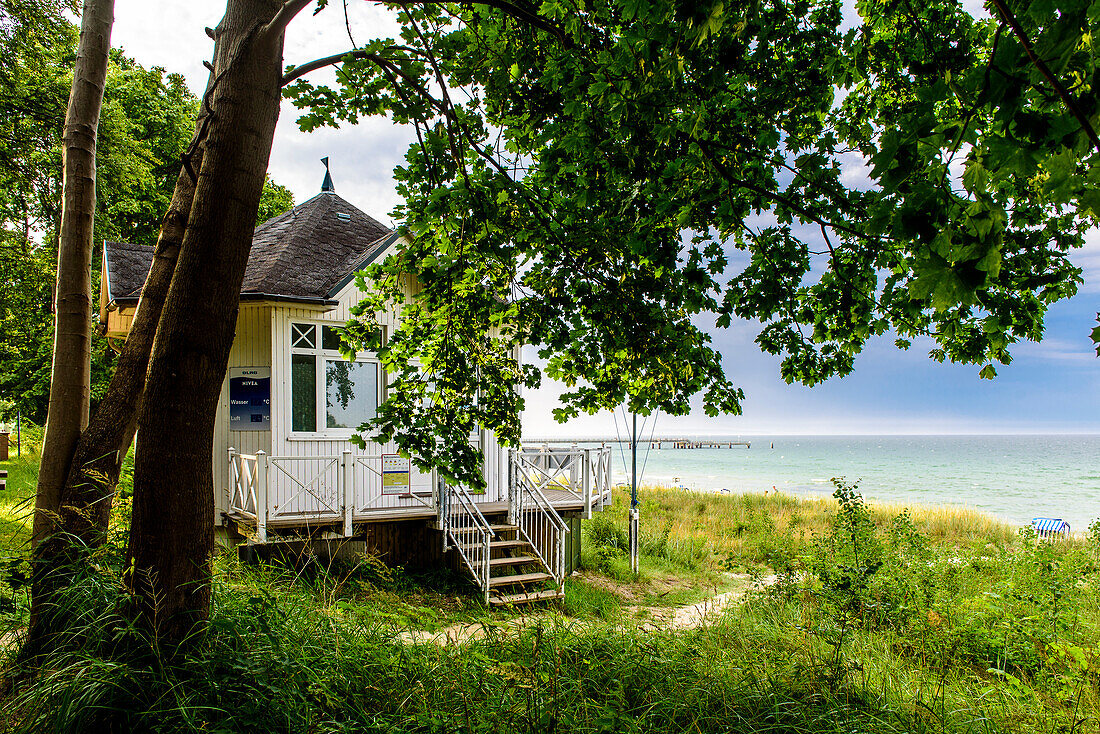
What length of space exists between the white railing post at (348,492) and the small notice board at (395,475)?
2.35 ft

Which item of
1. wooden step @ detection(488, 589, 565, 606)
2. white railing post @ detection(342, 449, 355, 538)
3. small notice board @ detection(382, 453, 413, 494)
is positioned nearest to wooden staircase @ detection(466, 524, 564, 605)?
wooden step @ detection(488, 589, 565, 606)

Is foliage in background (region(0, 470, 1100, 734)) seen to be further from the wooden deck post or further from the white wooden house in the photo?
the wooden deck post

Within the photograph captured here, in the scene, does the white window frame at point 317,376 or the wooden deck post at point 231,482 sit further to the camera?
the white window frame at point 317,376

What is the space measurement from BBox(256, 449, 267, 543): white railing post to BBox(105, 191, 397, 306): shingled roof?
2500mm

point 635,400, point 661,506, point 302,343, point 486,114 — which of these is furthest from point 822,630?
point 661,506

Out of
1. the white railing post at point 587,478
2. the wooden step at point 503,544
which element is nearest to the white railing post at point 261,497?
the wooden step at point 503,544

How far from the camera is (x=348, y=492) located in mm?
9195

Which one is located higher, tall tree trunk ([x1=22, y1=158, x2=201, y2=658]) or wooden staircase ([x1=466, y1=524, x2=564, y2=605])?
→ tall tree trunk ([x1=22, y1=158, x2=201, y2=658])

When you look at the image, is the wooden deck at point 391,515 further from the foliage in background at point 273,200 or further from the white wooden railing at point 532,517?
the foliage in background at point 273,200

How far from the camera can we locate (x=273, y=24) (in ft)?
11.9

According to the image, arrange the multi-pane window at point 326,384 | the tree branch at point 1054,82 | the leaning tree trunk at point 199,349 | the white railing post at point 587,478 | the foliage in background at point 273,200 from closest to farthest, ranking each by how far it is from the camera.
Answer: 1. the tree branch at point 1054,82
2. the leaning tree trunk at point 199,349
3. the multi-pane window at point 326,384
4. the white railing post at point 587,478
5. the foliage in background at point 273,200

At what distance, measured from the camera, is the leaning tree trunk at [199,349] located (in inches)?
129

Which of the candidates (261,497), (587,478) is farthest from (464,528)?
(261,497)

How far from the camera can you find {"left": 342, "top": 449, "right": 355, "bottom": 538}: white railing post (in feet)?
29.2
